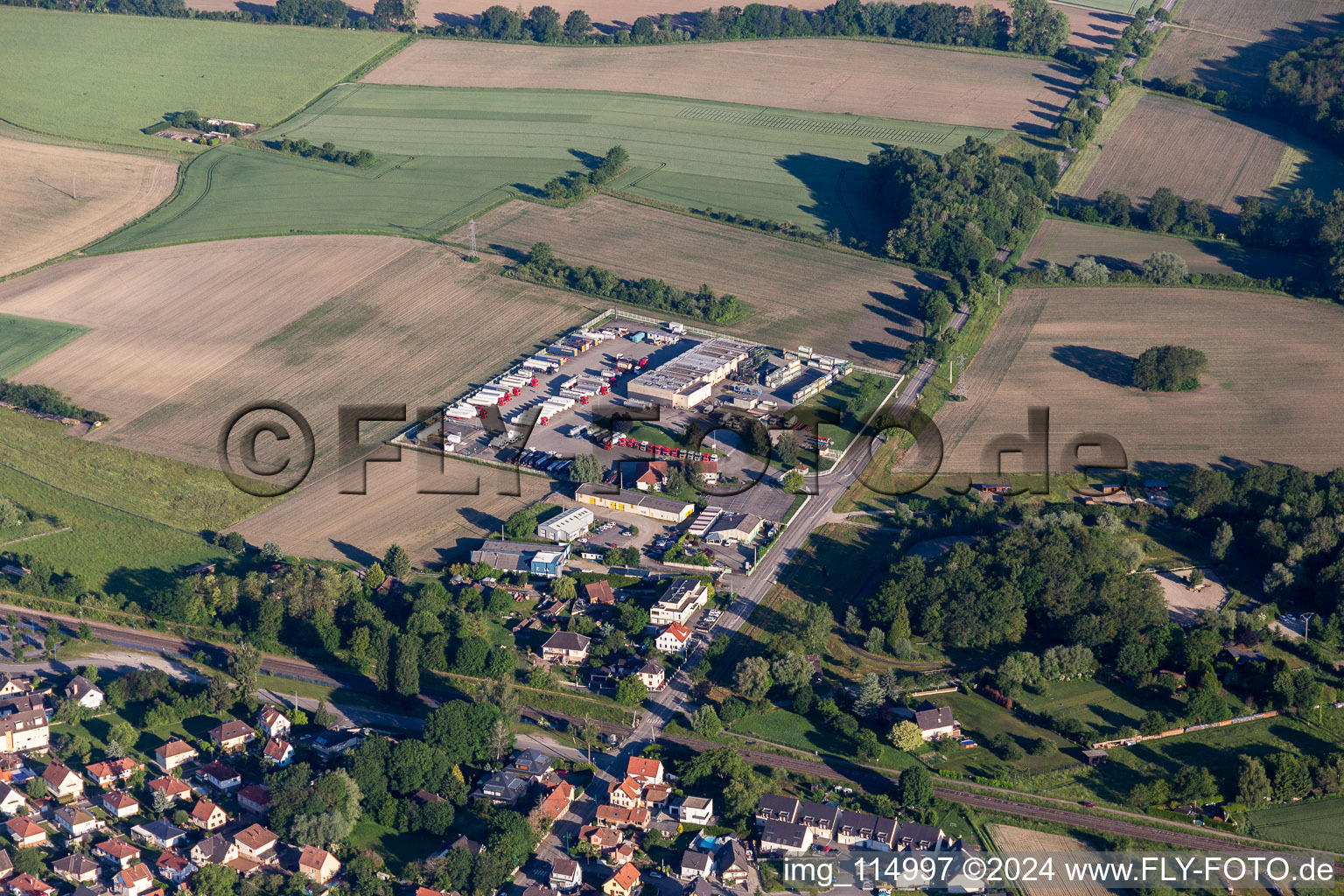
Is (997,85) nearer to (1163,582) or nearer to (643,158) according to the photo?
(643,158)

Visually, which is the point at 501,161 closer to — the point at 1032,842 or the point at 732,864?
the point at 732,864

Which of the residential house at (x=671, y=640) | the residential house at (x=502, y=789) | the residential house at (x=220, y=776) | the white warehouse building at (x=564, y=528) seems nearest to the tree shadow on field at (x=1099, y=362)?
the white warehouse building at (x=564, y=528)

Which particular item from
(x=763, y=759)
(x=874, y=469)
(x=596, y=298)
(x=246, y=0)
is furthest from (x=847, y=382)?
(x=246, y=0)

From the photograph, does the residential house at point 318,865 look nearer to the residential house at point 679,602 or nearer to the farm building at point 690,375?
the residential house at point 679,602

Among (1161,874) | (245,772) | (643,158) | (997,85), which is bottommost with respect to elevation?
(245,772)

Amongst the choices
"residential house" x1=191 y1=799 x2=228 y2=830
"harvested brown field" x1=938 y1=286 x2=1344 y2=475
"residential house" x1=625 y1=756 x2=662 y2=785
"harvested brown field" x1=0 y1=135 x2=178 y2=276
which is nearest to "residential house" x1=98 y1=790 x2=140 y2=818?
"residential house" x1=191 y1=799 x2=228 y2=830

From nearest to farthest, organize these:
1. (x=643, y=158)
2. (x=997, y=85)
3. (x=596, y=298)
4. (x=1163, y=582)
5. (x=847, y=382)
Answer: (x=1163, y=582), (x=847, y=382), (x=596, y=298), (x=643, y=158), (x=997, y=85)
